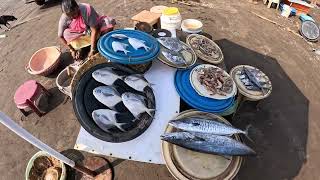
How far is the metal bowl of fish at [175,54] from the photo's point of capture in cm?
636

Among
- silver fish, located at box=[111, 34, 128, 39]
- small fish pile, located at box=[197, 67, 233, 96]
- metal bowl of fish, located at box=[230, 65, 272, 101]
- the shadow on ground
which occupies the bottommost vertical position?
the shadow on ground

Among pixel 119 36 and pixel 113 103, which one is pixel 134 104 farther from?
pixel 119 36

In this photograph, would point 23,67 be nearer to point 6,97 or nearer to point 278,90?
point 6,97

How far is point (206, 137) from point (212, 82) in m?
1.42

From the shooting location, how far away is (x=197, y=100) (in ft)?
19.3

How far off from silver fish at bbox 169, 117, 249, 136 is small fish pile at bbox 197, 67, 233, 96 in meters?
0.84

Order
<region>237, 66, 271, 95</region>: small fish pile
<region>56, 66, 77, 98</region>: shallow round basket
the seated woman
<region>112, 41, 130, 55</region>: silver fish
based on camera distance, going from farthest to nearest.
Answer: <region>56, 66, 77, 98</region>: shallow round basket, <region>237, 66, 271, 95</region>: small fish pile, the seated woman, <region>112, 41, 130, 55</region>: silver fish

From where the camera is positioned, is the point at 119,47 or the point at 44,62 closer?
the point at 119,47

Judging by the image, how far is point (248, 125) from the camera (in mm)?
6879

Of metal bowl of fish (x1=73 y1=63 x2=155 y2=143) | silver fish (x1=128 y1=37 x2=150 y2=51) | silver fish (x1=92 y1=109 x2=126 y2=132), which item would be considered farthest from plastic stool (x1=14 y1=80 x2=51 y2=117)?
silver fish (x1=128 y1=37 x2=150 y2=51)

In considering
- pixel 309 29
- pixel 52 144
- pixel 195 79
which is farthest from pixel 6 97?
pixel 309 29

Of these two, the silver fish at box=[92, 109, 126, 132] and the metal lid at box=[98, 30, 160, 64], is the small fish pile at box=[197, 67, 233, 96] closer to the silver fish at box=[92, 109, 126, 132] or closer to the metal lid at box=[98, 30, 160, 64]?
the metal lid at box=[98, 30, 160, 64]

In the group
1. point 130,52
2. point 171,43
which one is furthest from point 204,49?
point 130,52

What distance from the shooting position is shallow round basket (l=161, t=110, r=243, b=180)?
498 cm
